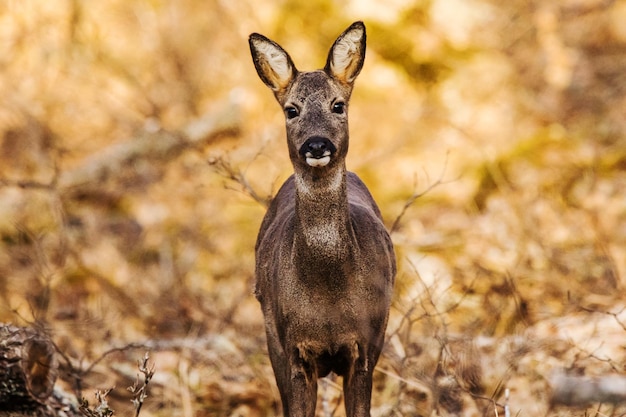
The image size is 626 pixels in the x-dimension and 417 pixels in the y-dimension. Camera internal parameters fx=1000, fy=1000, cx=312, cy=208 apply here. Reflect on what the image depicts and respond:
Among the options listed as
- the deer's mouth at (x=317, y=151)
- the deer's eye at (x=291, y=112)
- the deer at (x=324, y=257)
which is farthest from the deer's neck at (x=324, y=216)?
the deer's eye at (x=291, y=112)

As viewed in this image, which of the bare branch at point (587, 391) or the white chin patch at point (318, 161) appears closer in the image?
the bare branch at point (587, 391)

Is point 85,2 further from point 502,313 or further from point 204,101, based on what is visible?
point 502,313

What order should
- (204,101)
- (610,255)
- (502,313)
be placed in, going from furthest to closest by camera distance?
(204,101), (610,255), (502,313)

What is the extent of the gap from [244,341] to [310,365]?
3.58m

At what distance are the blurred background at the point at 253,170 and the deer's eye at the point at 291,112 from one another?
1424 mm

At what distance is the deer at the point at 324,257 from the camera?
17.3 ft

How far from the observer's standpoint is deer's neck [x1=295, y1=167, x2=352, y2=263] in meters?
5.25

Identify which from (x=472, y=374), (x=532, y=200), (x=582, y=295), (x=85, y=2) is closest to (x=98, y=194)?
(x=85, y=2)

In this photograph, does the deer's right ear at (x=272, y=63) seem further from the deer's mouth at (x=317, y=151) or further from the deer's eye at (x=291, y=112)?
the deer's mouth at (x=317, y=151)

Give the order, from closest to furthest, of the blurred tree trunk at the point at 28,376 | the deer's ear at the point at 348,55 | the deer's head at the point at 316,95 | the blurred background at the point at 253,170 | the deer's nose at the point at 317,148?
the deer's nose at the point at 317,148 < the deer's head at the point at 316,95 < the deer's ear at the point at 348,55 < the blurred tree trunk at the point at 28,376 < the blurred background at the point at 253,170

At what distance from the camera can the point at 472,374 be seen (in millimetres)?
6891

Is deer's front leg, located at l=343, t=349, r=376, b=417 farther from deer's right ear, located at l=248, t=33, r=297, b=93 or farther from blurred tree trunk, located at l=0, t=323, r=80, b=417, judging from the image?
blurred tree trunk, located at l=0, t=323, r=80, b=417

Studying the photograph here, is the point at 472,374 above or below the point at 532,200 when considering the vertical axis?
below

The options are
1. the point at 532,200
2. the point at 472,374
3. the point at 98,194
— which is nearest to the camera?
the point at 472,374
